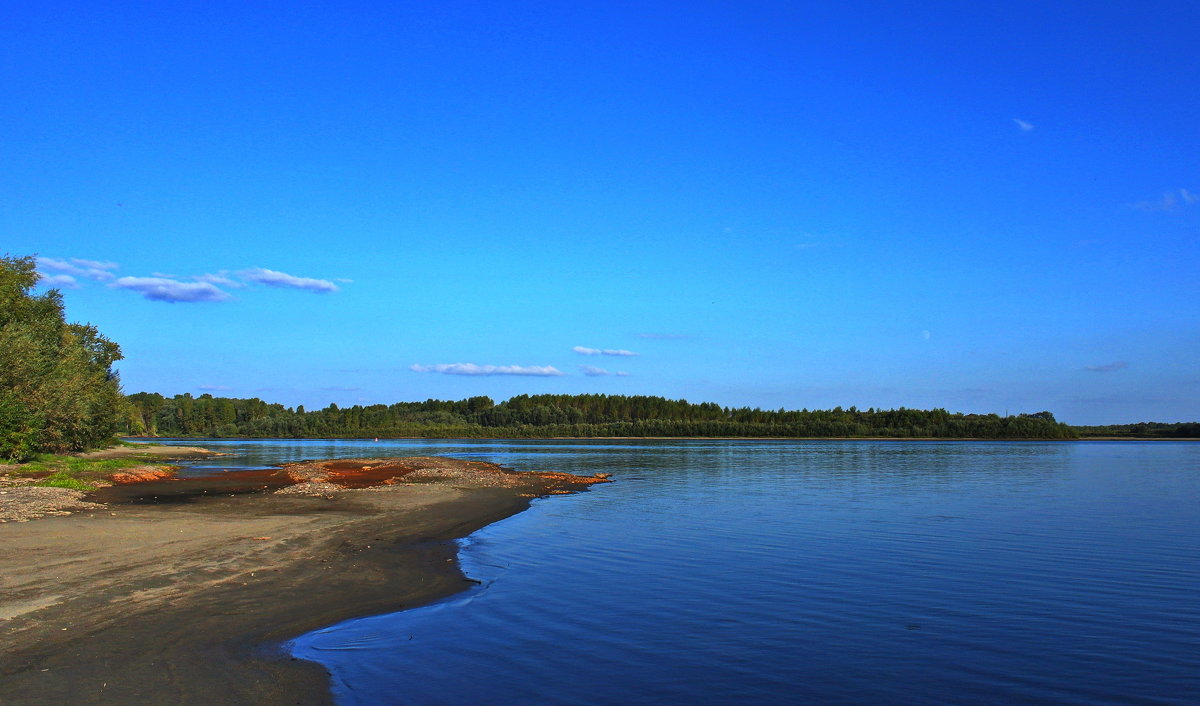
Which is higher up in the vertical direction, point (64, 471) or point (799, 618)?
point (64, 471)

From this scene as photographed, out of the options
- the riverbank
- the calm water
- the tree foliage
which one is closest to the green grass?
the tree foliage

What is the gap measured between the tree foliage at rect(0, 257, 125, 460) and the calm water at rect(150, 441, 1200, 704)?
38.9 m

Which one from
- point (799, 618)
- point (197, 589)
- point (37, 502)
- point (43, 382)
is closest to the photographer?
point (799, 618)

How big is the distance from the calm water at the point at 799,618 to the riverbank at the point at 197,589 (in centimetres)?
103

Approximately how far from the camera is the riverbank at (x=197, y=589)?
33.4 ft

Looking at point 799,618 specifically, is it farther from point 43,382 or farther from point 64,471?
point 43,382

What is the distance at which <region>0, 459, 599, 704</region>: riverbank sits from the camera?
10.2 metres

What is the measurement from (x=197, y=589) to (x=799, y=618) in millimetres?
12288

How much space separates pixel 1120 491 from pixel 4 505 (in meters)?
55.5

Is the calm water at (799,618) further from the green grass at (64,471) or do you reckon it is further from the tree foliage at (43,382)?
the tree foliage at (43,382)

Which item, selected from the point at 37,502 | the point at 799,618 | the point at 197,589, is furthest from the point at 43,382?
the point at 799,618

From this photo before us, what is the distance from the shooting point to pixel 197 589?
1538 centimetres

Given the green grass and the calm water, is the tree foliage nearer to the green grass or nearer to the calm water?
the green grass

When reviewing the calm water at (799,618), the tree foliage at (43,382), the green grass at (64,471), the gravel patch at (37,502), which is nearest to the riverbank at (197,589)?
the gravel patch at (37,502)
